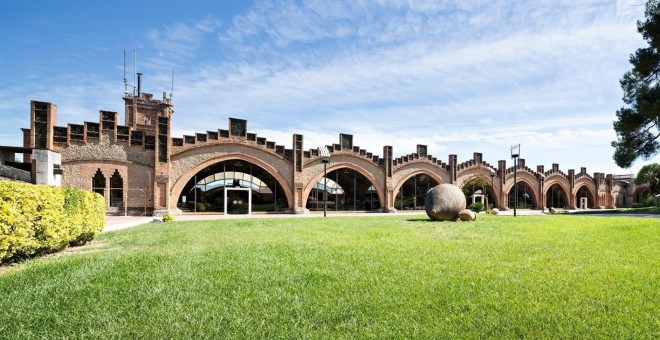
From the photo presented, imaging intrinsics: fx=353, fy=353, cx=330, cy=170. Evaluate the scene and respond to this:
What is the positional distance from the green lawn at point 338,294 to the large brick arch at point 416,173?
91.0 feet

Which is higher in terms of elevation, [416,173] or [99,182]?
[416,173]

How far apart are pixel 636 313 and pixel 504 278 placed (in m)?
1.54

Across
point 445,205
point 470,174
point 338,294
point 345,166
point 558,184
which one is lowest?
point 338,294

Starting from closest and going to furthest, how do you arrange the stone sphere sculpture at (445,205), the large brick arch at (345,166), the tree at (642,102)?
the stone sphere sculpture at (445,205), the tree at (642,102), the large brick arch at (345,166)

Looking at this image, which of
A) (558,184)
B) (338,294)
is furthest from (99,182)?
(558,184)

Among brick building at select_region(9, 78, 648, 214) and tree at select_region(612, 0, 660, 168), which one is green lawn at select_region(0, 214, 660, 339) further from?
tree at select_region(612, 0, 660, 168)

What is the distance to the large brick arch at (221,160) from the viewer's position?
83.6 ft

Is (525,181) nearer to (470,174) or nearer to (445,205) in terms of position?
(470,174)

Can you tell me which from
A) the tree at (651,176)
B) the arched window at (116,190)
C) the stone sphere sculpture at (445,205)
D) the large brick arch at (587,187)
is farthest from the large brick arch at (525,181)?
the arched window at (116,190)

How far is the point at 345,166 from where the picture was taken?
32625 millimetres

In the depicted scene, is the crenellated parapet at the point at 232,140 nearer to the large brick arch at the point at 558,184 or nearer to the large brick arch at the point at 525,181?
the large brick arch at the point at 525,181

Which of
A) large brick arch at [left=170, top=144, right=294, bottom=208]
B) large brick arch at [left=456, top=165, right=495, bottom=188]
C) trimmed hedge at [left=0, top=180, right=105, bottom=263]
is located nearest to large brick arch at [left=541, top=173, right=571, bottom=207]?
large brick arch at [left=456, top=165, right=495, bottom=188]

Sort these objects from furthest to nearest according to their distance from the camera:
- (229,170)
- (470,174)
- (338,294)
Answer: (470,174)
(229,170)
(338,294)

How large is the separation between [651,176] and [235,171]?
166ft
